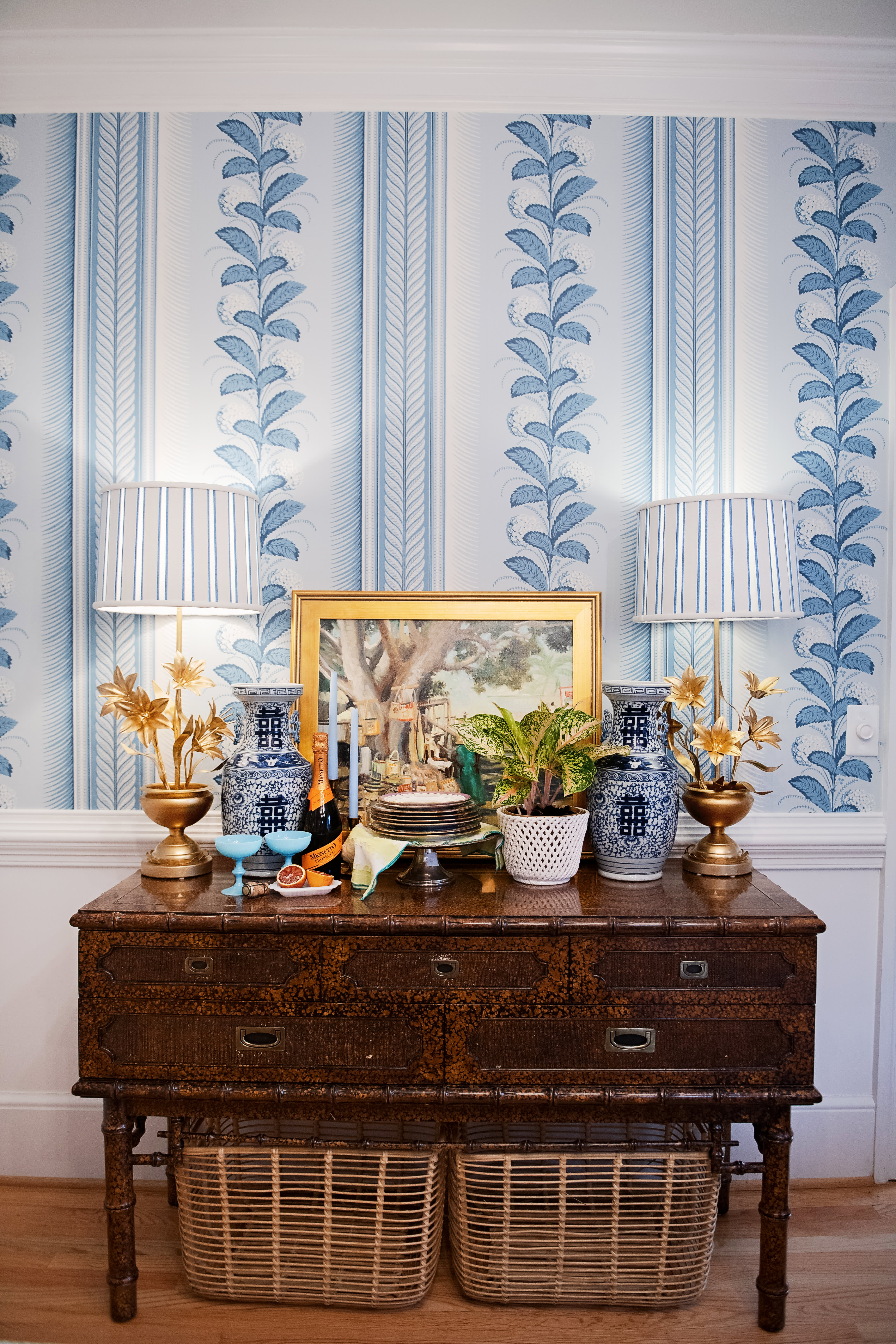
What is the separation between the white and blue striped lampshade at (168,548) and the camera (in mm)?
1683

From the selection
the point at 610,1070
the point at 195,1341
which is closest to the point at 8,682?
the point at 195,1341

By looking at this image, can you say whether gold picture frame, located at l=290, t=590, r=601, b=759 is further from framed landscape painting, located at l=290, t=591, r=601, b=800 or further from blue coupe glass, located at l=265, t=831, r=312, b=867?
blue coupe glass, located at l=265, t=831, r=312, b=867

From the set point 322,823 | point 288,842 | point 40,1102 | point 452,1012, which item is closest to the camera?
point 452,1012

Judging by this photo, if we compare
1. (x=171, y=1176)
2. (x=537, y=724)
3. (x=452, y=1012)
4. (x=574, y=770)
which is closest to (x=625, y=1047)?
(x=452, y=1012)

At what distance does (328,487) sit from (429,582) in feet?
1.22

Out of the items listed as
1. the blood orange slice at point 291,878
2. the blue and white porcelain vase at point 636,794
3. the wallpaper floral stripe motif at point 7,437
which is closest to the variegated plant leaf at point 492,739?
the blue and white porcelain vase at point 636,794

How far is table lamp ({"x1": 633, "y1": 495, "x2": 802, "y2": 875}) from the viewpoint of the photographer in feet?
5.63

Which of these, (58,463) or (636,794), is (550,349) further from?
(58,463)

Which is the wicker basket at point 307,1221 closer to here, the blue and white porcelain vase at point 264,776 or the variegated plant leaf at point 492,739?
the blue and white porcelain vase at point 264,776

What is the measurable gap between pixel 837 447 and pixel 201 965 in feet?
6.65

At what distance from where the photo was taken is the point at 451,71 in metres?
2.03

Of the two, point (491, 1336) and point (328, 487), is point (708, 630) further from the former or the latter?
point (491, 1336)

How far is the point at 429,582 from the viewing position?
2061 millimetres

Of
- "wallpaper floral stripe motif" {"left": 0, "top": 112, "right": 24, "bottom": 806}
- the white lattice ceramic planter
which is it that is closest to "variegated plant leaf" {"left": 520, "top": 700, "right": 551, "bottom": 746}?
the white lattice ceramic planter
